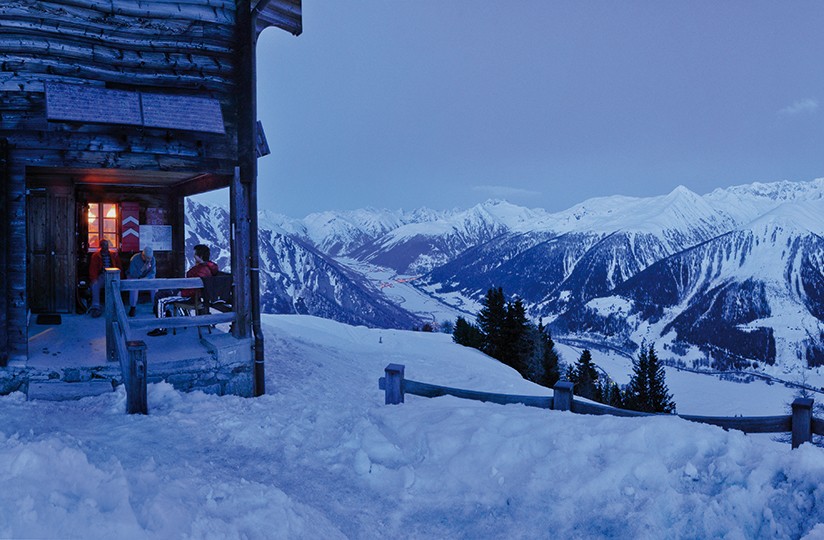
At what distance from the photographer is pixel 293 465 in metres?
6.64

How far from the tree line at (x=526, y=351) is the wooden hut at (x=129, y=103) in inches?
1453

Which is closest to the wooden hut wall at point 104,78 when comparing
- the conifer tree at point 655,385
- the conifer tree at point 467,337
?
the conifer tree at point 467,337

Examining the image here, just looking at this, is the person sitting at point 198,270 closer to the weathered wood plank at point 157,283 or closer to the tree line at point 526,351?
the weathered wood plank at point 157,283

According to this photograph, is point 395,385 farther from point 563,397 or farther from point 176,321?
point 176,321

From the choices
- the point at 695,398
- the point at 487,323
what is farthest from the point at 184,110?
the point at 695,398

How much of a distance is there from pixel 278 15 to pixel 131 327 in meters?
6.81

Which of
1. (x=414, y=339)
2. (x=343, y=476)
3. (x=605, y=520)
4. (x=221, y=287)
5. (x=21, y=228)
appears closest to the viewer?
(x=605, y=520)

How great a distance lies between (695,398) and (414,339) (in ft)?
340

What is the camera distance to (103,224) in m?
15.3

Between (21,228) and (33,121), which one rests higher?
(33,121)

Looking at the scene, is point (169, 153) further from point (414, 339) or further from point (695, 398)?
point (695, 398)

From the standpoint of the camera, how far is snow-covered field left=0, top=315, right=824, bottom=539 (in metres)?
4.24

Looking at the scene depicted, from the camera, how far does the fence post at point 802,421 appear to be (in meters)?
5.82

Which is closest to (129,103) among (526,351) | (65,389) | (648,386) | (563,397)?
(65,389)
